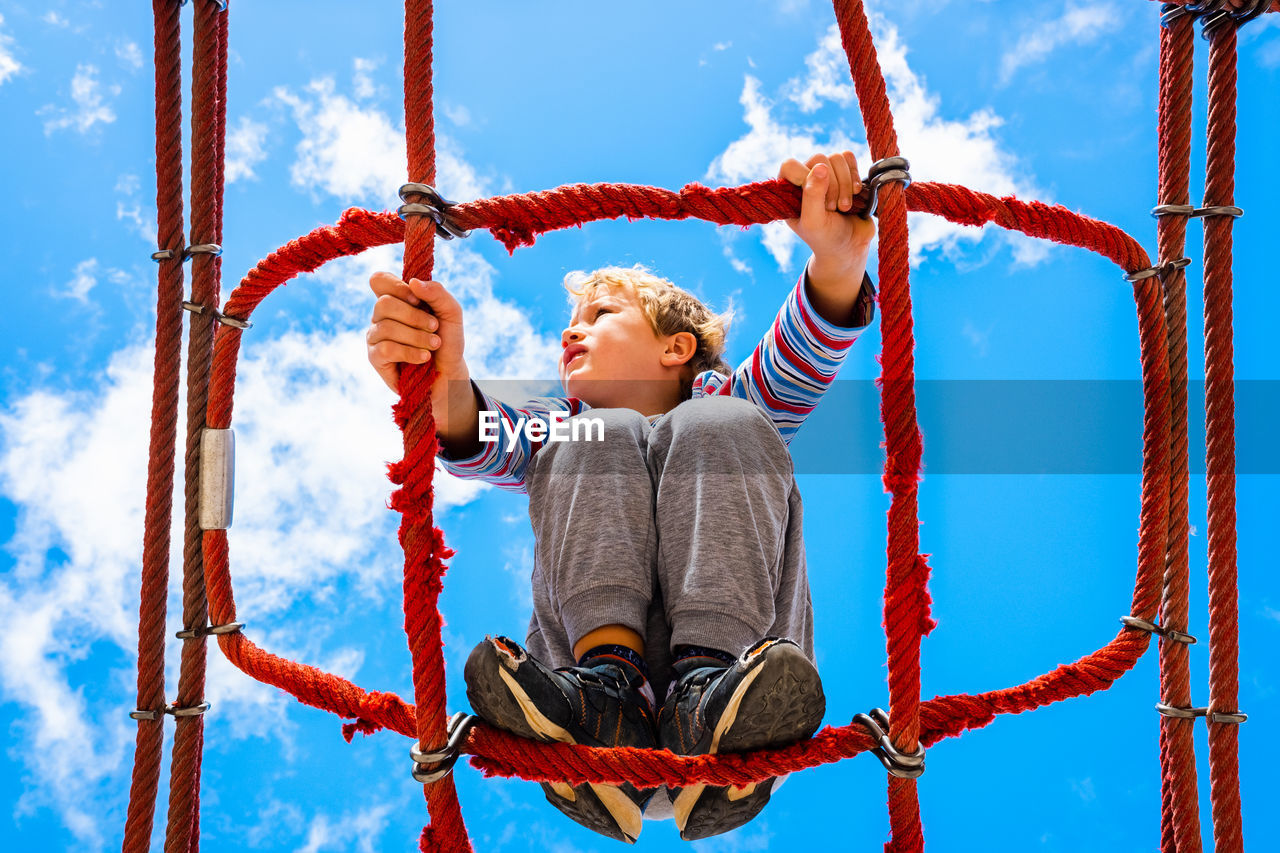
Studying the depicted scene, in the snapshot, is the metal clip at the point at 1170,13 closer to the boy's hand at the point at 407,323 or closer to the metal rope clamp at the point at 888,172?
the metal rope clamp at the point at 888,172

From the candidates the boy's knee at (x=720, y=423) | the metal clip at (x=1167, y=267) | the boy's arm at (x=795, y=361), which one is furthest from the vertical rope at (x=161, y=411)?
the metal clip at (x=1167, y=267)

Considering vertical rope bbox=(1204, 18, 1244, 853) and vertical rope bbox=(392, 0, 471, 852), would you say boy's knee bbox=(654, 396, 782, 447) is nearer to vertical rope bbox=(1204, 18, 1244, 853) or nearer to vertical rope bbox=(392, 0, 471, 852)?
vertical rope bbox=(392, 0, 471, 852)

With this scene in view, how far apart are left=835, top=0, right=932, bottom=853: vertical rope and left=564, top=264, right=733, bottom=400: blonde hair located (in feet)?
2.19

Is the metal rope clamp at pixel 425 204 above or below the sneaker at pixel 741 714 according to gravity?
above

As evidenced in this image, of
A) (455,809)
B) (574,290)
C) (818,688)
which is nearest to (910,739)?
(818,688)

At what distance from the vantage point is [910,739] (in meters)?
0.60

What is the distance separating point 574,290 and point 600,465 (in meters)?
0.56

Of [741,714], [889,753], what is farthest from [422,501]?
[889,753]

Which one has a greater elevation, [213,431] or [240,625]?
[213,431]

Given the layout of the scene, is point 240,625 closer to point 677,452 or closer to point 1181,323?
point 677,452

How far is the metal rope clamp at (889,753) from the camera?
0.59m

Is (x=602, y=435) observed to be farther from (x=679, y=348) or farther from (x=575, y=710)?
(x=679, y=348)

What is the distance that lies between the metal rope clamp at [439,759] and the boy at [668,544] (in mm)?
23

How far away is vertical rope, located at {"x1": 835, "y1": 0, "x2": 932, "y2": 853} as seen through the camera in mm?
595
